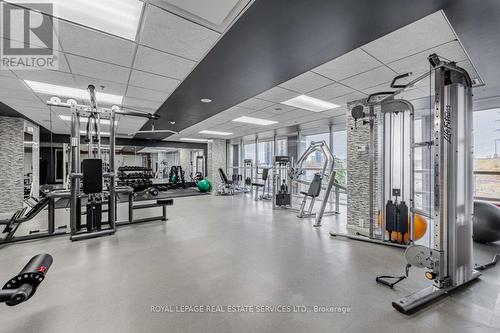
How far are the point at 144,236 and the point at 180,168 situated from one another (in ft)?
26.9

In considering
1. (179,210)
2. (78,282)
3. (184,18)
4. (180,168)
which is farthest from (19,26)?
(180,168)

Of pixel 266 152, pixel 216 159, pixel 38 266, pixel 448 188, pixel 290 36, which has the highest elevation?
pixel 290 36

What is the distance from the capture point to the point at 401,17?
5.93ft

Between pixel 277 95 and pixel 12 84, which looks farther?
pixel 277 95

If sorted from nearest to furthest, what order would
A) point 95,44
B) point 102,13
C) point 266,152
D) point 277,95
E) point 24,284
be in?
point 24,284 → point 102,13 → point 95,44 → point 277,95 → point 266,152

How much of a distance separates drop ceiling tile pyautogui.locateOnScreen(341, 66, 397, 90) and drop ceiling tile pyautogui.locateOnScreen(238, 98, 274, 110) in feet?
5.19

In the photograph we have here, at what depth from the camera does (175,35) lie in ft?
7.04

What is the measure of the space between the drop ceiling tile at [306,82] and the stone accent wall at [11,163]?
23.7 ft

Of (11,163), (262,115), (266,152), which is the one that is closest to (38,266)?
(262,115)

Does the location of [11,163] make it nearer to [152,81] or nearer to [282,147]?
[152,81]

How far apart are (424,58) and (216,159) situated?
9254mm

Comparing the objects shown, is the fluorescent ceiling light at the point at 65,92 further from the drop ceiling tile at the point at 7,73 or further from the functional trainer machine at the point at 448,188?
the functional trainer machine at the point at 448,188

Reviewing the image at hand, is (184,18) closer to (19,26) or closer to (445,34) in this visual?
(19,26)

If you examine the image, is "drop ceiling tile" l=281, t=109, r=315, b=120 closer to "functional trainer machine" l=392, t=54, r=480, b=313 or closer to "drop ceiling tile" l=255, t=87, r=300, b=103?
"drop ceiling tile" l=255, t=87, r=300, b=103
